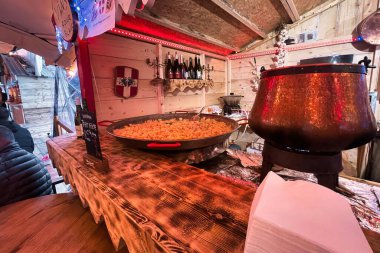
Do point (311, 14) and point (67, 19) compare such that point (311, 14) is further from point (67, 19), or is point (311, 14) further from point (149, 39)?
point (67, 19)

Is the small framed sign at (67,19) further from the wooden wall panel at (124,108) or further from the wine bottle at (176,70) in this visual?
the wine bottle at (176,70)

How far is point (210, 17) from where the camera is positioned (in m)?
2.78

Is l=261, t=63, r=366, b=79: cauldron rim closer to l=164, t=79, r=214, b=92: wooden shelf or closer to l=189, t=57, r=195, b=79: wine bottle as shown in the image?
l=164, t=79, r=214, b=92: wooden shelf

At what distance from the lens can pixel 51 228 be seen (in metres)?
1.05

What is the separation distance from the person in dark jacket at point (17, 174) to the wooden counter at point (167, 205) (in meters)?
0.87

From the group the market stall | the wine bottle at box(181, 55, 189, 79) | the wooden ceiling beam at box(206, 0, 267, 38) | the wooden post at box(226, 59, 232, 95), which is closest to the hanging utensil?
the market stall

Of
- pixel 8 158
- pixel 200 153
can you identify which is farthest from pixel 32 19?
pixel 200 153

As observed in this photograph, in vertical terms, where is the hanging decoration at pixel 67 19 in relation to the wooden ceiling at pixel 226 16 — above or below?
below

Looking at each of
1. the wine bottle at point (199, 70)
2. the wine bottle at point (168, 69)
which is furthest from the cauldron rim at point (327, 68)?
the wine bottle at point (199, 70)

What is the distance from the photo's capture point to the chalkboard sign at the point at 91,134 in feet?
3.07

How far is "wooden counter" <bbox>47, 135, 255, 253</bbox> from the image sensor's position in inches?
19.1

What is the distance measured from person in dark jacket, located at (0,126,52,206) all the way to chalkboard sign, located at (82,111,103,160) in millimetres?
977

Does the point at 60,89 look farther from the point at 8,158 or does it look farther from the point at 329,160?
the point at 329,160

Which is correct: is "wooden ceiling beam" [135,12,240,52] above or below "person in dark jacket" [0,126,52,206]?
above
